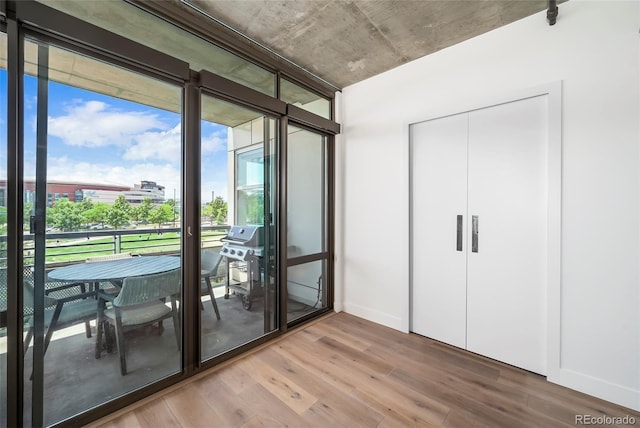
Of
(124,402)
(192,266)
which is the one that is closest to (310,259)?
(192,266)

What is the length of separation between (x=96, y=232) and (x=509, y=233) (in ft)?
10.5

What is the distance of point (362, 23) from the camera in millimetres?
2311

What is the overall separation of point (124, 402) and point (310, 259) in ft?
6.64

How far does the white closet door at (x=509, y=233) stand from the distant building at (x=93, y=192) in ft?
8.96

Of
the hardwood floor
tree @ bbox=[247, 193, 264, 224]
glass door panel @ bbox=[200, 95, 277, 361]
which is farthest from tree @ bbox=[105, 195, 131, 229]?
the hardwood floor

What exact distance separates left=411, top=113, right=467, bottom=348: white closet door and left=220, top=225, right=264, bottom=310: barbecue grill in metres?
1.67

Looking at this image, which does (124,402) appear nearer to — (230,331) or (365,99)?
(230,331)

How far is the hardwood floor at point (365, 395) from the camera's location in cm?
174

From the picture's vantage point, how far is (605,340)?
1.93 m

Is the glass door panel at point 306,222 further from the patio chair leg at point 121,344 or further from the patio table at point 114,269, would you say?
the patio chair leg at point 121,344

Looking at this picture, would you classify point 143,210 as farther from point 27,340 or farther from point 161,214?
point 27,340

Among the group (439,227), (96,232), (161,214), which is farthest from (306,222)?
(96,232)

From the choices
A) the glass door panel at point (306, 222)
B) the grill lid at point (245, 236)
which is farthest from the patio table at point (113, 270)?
the glass door panel at point (306, 222)

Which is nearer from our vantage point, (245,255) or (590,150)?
(590,150)
